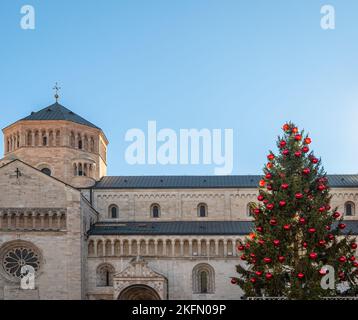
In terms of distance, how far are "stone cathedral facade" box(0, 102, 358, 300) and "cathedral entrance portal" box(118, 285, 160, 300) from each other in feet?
0.24

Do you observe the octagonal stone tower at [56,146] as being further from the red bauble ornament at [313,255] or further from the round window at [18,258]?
the red bauble ornament at [313,255]

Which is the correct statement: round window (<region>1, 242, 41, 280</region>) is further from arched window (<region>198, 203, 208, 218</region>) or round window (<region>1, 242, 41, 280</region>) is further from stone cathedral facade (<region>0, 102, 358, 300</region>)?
arched window (<region>198, 203, 208, 218</region>)

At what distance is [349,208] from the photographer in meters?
49.8

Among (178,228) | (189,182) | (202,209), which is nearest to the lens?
(178,228)

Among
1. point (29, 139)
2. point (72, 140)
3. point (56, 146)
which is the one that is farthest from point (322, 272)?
point (29, 139)

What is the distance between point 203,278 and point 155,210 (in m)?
8.11

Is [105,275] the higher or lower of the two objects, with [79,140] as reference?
lower

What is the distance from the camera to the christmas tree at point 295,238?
21672 millimetres

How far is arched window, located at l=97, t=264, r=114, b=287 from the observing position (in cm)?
4466

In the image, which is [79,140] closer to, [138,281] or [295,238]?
[138,281]

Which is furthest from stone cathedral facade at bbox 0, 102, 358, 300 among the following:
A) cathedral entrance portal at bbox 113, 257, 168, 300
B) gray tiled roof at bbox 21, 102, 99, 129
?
gray tiled roof at bbox 21, 102, 99, 129

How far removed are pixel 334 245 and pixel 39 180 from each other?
27.0 metres

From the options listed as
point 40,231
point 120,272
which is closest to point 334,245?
point 120,272

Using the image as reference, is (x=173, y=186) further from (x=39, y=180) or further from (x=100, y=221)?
(x=39, y=180)
